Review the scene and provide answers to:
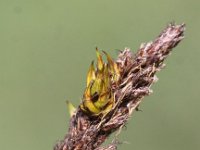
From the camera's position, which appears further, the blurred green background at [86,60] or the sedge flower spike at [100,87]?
the blurred green background at [86,60]

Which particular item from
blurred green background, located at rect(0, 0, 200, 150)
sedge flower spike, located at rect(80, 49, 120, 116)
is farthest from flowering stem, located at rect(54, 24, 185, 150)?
blurred green background, located at rect(0, 0, 200, 150)

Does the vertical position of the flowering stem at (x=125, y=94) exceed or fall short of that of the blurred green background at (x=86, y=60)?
it falls short

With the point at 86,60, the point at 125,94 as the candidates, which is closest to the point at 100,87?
the point at 125,94

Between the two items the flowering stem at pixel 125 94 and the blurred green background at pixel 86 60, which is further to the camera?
the blurred green background at pixel 86 60

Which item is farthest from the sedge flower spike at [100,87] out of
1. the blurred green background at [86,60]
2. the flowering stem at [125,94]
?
the blurred green background at [86,60]

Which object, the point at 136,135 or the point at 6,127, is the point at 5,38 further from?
the point at 136,135

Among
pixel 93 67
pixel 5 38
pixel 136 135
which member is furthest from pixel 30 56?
pixel 93 67

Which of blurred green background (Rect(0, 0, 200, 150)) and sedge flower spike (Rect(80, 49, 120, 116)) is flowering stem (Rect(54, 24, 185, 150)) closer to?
sedge flower spike (Rect(80, 49, 120, 116))

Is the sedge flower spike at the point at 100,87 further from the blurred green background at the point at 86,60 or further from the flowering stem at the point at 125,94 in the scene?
the blurred green background at the point at 86,60

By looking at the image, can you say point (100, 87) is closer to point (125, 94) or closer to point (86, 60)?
point (125, 94)
